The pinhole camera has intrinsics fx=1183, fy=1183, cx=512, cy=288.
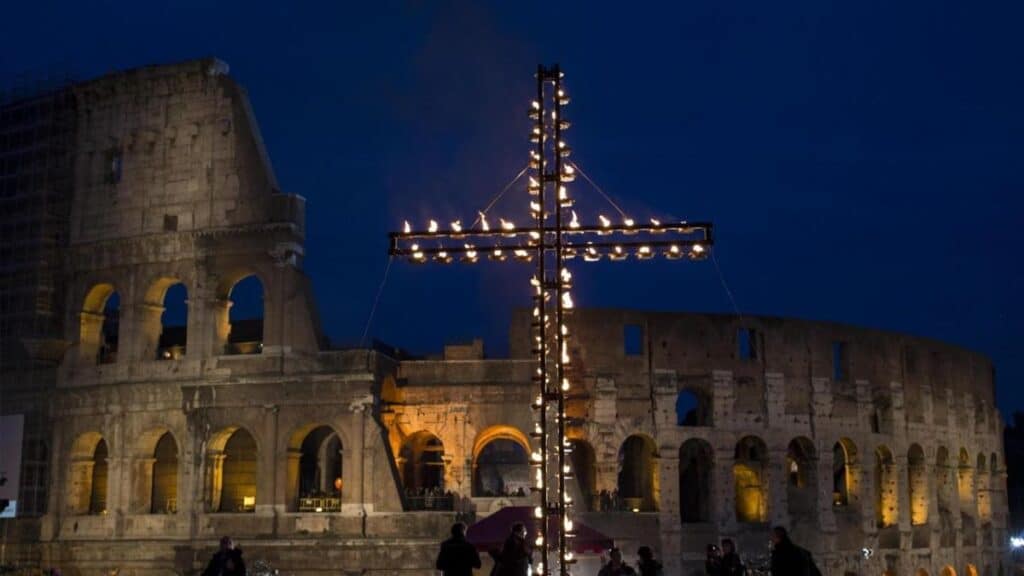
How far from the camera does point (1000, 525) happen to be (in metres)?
40.9

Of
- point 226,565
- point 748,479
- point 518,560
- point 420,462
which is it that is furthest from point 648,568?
point 748,479

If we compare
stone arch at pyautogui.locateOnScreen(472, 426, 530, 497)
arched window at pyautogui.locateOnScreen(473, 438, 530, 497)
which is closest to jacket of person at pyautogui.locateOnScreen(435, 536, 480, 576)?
stone arch at pyautogui.locateOnScreen(472, 426, 530, 497)

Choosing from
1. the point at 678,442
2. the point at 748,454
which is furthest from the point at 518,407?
the point at 748,454

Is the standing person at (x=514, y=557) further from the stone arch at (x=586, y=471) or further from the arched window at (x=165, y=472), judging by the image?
the arched window at (x=165, y=472)

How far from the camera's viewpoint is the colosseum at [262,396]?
2706 centimetres

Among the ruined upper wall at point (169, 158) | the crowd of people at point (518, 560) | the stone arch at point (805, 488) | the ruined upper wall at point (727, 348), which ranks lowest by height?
the crowd of people at point (518, 560)

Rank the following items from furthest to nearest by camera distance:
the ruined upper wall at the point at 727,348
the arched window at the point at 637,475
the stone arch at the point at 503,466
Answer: the stone arch at the point at 503,466 < the arched window at the point at 637,475 < the ruined upper wall at the point at 727,348

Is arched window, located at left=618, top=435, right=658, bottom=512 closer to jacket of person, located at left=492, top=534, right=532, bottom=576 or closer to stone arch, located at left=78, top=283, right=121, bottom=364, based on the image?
stone arch, located at left=78, top=283, right=121, bottom=364

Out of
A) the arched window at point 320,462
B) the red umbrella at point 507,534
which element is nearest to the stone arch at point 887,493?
the arched window at point 320,462

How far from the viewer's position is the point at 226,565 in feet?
45.8

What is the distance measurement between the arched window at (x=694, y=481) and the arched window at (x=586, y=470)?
2.83m

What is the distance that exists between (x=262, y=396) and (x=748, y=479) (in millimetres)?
14257

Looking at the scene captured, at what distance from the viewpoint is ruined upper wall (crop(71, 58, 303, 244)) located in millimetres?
28406

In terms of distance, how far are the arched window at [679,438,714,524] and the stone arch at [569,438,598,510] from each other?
9.30 ft
